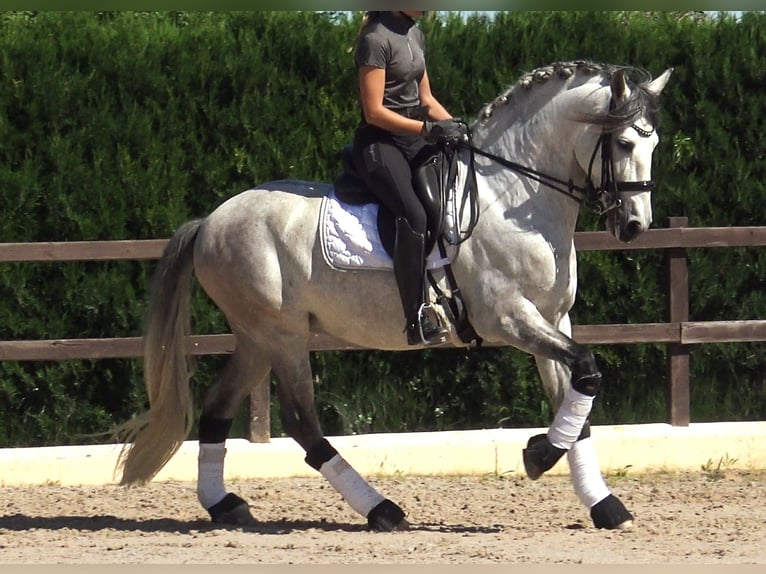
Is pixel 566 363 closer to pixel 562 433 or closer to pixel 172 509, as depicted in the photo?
pixel 562 433

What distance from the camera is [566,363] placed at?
6.03m

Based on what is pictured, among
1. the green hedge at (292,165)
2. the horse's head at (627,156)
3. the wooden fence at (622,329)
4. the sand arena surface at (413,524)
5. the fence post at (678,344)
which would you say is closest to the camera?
the sand arena surface at (413,524)

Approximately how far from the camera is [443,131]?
6145 millimetres

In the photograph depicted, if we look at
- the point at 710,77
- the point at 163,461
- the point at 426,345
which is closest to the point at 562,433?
the point at 426,345

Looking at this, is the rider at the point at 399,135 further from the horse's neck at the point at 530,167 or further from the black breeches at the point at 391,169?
the horse's neck at the point at 530,167

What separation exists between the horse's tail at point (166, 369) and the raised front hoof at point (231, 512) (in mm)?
389

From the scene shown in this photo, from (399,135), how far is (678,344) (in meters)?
2.73

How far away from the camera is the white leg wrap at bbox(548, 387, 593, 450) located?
603cm

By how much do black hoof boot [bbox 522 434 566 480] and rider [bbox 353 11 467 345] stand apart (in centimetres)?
64

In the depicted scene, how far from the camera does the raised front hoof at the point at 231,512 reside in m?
6.59

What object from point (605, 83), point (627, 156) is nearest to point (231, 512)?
point (627, 156)

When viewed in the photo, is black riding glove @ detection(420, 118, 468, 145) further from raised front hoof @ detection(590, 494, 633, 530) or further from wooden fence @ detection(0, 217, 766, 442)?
wooden fence @ detection(0, 217, 766, 442)

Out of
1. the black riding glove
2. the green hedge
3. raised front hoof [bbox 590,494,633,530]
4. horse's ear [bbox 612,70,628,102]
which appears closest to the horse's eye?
horse's ear [bbox 612,70,628,102]

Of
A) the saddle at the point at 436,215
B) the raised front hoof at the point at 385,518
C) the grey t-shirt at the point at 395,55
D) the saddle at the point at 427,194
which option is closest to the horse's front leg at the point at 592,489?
the saddle at the point at 436,215
